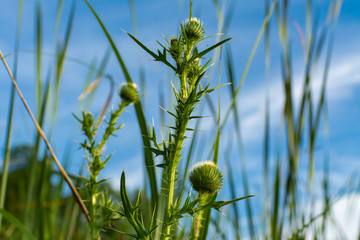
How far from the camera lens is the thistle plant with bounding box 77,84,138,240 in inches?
28.6

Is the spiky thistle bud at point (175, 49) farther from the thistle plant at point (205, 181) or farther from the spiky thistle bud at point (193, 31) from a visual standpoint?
the thistle plant at point (205, 181)

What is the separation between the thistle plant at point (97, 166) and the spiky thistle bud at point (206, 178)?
0.17 meters

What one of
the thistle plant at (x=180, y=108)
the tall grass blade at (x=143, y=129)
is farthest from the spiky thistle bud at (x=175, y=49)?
the tall grass blade at (x=143, y=129)

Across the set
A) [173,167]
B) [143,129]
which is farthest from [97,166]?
[173,167]

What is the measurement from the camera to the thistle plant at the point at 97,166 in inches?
28.6

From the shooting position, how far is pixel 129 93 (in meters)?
0.96

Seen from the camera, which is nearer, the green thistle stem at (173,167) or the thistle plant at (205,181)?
the green thistle stem at (173,167)

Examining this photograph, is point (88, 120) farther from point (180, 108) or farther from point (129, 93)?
point (180, 108)

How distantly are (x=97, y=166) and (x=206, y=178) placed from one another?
25 cm

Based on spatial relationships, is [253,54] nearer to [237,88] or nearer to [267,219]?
[237,88]

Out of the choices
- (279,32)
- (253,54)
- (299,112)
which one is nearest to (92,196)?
(253,54)

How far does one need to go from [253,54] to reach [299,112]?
305mm

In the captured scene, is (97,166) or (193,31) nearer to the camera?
(193,31)

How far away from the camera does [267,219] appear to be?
56.1 inches
